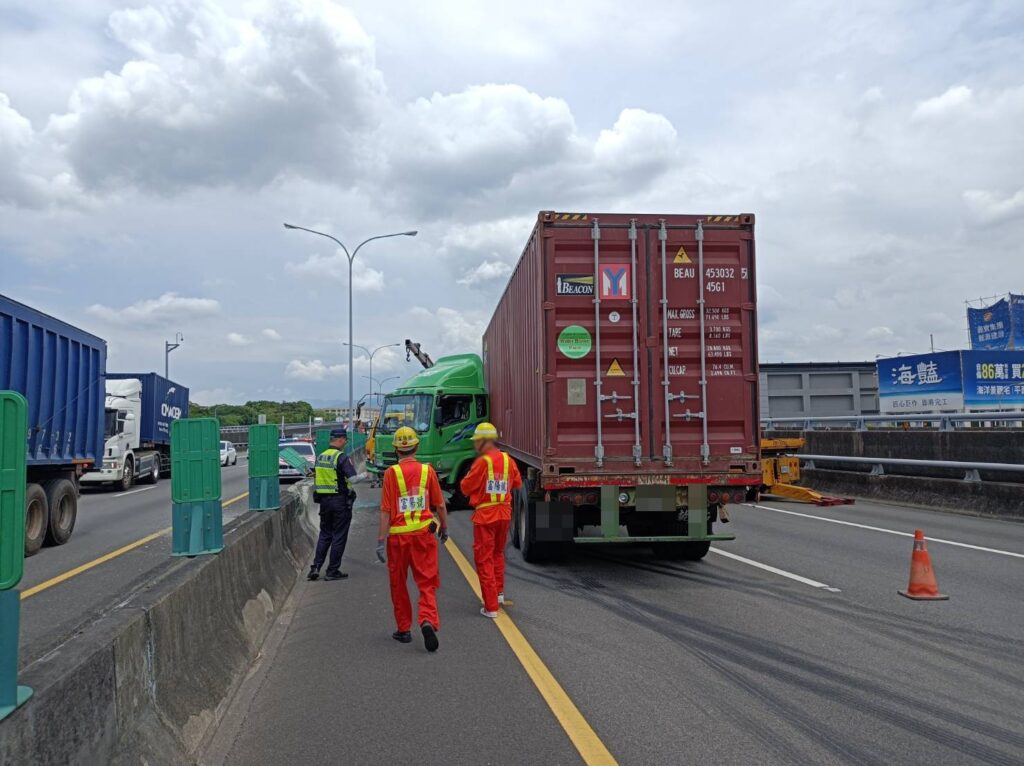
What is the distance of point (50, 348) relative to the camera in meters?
12.5

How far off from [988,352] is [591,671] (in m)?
45.3

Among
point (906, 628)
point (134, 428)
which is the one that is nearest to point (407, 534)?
point (906, 628)

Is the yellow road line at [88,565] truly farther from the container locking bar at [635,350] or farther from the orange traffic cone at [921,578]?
the orange traffic cone at [921,578]

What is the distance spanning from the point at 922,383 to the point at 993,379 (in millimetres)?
3322

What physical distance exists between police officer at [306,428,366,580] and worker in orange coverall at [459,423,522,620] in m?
2.47

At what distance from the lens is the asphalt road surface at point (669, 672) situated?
14.0ft

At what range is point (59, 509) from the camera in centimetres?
1260

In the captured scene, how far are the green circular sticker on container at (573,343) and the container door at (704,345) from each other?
0.70 metres

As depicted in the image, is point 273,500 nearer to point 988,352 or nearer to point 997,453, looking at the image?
point 997,453

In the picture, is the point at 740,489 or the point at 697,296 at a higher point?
the point at 697,296

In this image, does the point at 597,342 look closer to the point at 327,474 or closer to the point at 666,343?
the point at 666,343

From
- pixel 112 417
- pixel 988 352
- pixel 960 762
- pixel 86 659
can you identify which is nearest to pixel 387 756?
pixel 86 659

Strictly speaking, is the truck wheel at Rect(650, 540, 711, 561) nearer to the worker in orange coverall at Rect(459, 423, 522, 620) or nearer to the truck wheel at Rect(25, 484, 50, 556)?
the worker in orange coverall at Rect(459, 423, 522, 620)

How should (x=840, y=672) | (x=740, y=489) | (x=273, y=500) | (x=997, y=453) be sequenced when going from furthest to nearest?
(x=997, y=453)
(x=273, y=500)
(x=740, y=489)
(x=840, y=672)
